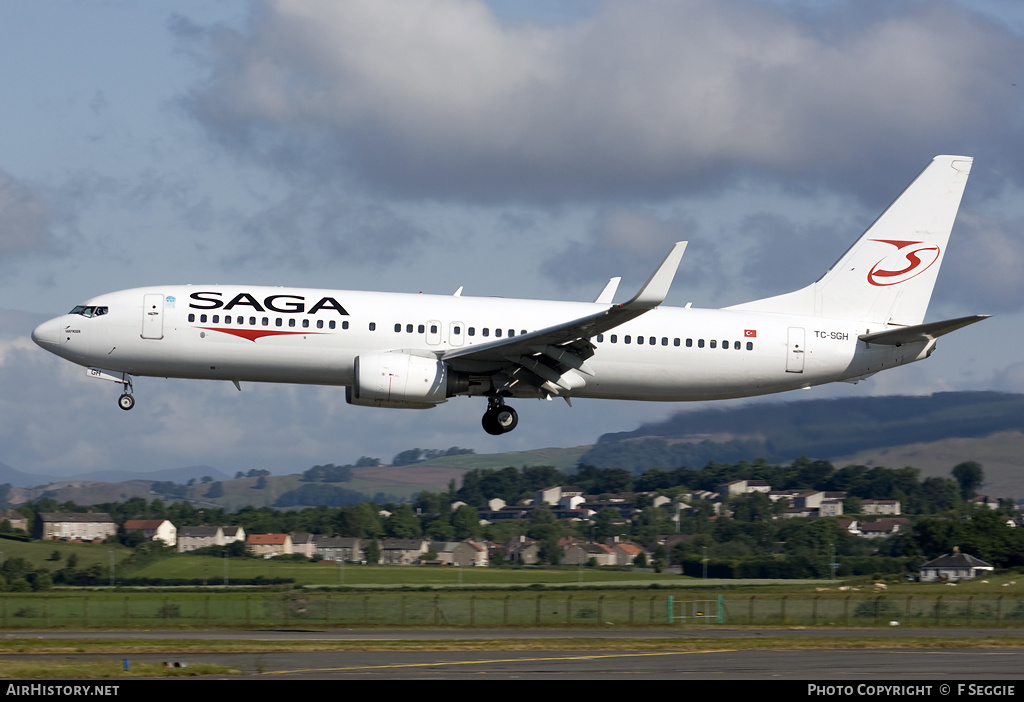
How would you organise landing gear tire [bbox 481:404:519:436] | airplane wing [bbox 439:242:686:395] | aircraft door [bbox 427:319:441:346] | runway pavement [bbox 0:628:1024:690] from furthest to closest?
1. landing gear tire [bbox 481:404:519:436]
2. aircraft door [bbox 427:319:441:346]
3. airplane wing [bbox 439:242:686:395]
4. runway pavement [bbox 0:628:1024:690]

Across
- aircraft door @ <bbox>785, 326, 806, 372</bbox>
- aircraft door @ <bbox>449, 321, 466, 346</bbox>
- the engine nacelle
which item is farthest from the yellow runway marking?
aircraft door @ <bbox>785, 326, 806, 372</bbox>

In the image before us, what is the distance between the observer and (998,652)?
31.5 m

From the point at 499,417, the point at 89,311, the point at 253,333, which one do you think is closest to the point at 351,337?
the point at 253,333

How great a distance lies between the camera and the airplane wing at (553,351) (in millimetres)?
30734

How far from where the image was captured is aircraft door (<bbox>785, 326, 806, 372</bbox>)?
37406 mm

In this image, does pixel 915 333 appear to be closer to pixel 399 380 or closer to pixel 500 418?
pixel 500 418

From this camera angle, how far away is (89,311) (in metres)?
35.3

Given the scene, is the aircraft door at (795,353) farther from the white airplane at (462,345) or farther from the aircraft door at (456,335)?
the aircraft door at (456,335)

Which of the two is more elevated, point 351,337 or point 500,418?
point 351,337

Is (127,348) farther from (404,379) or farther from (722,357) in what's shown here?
(722,357)

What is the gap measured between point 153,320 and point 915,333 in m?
22.9

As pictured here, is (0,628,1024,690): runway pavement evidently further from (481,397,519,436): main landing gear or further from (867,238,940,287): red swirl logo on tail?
(867,238,940,287): red swirl logo on tail

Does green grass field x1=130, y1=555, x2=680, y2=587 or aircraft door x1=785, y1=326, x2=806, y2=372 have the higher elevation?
aircraft door x1=785, y1=326, x2=806, y2=372
